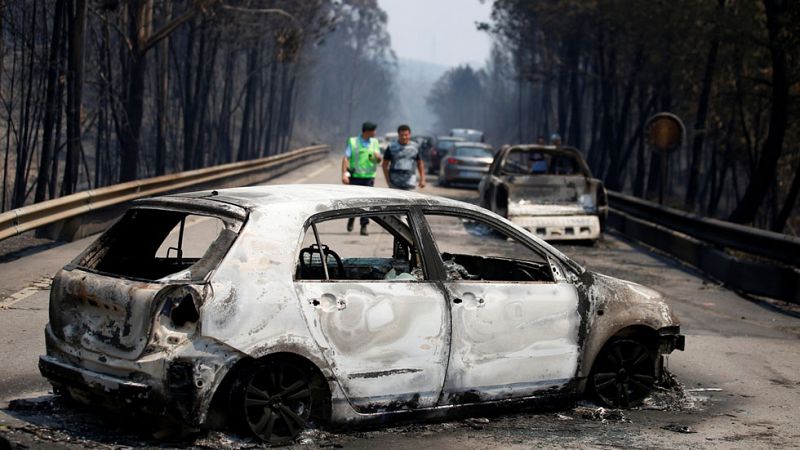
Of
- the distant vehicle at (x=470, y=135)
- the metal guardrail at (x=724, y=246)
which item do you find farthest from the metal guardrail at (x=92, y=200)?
the distant vehicle at (x=470, y=135)

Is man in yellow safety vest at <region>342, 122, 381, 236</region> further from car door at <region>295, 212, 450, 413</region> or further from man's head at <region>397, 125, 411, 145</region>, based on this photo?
car door at <region>295, 212, 450, 413</region>

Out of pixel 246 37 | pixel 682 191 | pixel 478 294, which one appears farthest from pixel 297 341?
pixel 682 191

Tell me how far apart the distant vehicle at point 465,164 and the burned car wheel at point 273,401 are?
30.6m

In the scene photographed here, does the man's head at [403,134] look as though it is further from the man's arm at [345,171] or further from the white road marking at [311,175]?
the white road marking at [311,175]

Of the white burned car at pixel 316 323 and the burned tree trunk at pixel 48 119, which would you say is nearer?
the white burned car at pixel 316 323

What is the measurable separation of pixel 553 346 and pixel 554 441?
0.73 m

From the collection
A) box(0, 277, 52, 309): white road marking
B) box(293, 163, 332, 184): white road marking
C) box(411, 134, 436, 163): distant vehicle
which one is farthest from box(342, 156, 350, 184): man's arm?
box(411, 134, 436, 163): distant vehicle

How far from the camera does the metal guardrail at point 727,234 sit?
14.6 metres

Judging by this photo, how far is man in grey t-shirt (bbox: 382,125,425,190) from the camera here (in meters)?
18.0

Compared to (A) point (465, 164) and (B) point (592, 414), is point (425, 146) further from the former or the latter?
(B) point (592, 414)

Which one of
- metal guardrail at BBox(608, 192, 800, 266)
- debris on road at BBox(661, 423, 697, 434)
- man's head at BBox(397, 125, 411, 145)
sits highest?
man's head at BBox(397, 125, 411, 145)

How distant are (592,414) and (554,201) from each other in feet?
42.7

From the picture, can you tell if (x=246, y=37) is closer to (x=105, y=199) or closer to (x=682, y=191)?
(x=105, y=199)

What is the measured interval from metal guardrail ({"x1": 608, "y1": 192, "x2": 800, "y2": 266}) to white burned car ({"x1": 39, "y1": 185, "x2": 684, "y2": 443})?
7.21 m
